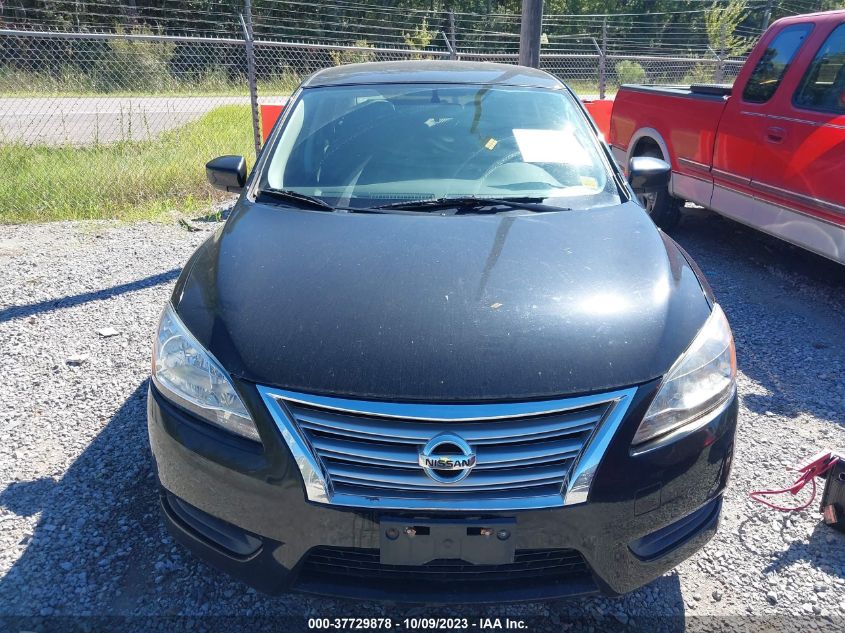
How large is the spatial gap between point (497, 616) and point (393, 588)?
1.81 ft

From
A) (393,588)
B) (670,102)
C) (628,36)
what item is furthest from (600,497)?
(628,36)

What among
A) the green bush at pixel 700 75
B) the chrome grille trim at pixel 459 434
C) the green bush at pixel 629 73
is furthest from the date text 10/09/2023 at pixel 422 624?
the green bush at pixel 629 73

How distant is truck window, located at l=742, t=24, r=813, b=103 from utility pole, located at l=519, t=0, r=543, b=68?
7.45 ft

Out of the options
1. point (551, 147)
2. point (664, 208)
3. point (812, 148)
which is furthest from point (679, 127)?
point (551, 147)

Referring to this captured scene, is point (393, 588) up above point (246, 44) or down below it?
below

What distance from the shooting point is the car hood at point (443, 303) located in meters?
1.85

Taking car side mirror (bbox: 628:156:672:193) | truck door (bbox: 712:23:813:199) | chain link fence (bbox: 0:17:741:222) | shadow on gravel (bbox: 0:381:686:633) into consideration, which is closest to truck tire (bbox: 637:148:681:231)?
truck door (bbox: 712:23:813:199)

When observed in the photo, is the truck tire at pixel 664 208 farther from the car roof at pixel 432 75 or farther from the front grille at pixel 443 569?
the front grille at pixel 443 569

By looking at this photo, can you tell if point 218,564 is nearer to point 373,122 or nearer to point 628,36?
point 373,122

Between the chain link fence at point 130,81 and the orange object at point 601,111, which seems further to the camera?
the chain link fence at point 130,81

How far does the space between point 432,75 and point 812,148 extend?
8.93ft

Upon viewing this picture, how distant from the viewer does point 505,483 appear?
1794 mm

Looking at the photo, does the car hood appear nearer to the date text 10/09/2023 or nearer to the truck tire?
the date text 10/09/2023

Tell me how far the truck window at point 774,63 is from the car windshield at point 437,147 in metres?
2.50
